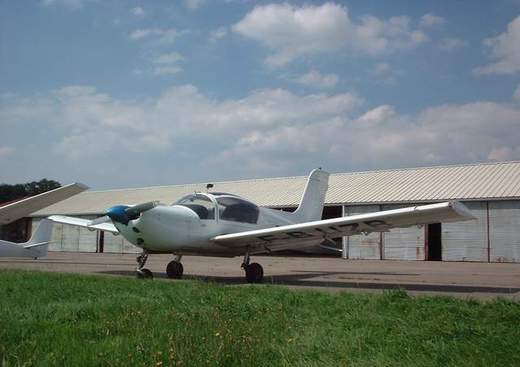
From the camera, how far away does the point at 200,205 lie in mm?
12891

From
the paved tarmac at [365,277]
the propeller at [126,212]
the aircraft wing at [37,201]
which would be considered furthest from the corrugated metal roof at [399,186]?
the propeller at [126,212]

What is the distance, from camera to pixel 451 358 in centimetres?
414

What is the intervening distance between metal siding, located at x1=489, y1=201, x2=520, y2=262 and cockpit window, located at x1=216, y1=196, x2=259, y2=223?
18.3 m

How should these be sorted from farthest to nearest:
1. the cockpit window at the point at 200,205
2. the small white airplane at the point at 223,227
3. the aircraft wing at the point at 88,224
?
the aircraft wing at the point at 88,224 → the cockpit window at the point at 200,205 → the small white airplane at the point at 223,227

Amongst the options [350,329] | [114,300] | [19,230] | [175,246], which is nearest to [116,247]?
[19,230]

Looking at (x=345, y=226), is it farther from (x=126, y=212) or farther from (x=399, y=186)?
(x=399, y=186)

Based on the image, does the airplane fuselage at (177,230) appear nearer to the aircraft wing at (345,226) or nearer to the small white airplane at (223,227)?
the small white airplane at (223,227)

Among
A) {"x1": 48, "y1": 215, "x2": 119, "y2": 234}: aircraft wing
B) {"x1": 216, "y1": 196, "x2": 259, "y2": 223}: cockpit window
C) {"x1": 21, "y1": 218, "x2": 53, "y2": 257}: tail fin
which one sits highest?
{"x1": 216, "y1": 196, "x2": 259, "y2": 223}: cockpit window

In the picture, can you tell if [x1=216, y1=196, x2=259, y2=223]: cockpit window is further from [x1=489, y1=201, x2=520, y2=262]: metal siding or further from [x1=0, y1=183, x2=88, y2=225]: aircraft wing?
[x1=489, y1=201, x2=520, y2=262]: metal siding

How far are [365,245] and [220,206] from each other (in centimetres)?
2007

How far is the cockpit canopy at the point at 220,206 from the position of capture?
12802 millimetres

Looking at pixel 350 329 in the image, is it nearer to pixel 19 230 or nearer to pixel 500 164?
pixel 500 164

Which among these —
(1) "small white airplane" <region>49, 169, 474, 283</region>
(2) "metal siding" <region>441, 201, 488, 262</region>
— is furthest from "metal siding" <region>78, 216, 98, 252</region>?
(1) "small white airplane" <region>49, 169, 474, 283</region>

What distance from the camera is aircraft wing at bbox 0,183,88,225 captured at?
1480 centimetres
